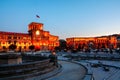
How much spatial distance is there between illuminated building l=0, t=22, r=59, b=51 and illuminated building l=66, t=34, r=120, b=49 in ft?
85.3

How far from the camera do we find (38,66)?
18422 millimetres

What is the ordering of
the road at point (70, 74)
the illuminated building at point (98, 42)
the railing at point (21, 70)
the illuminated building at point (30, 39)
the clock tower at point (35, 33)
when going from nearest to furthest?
the railing at point (21, 70) → the road at point (70, 74) → the illuminated building at point (30, 39) → the clock tower at point (35, 33) → the illuminated building at point (98, 42)

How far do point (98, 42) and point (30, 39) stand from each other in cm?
6061

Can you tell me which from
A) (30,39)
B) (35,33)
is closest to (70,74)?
(30,39)

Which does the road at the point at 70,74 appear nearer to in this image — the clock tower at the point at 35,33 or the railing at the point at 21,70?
the railing at the point at 21,70

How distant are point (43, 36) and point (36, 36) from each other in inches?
228

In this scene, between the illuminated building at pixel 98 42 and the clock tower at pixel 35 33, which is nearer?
the clock tower at pixel 35 33

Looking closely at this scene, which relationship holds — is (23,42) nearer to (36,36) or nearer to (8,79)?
(36,36)

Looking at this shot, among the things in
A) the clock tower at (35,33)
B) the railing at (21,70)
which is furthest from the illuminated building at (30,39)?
the railing at (21,70)

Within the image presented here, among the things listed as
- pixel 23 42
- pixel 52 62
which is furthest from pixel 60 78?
pixel 23 42

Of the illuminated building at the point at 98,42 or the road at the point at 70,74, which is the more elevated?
the illuminated building at the point at 98,42

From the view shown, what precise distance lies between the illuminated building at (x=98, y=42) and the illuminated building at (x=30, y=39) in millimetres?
25990

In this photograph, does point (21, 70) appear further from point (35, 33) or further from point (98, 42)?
point (98, 42)

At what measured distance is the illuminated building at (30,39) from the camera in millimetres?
112250
